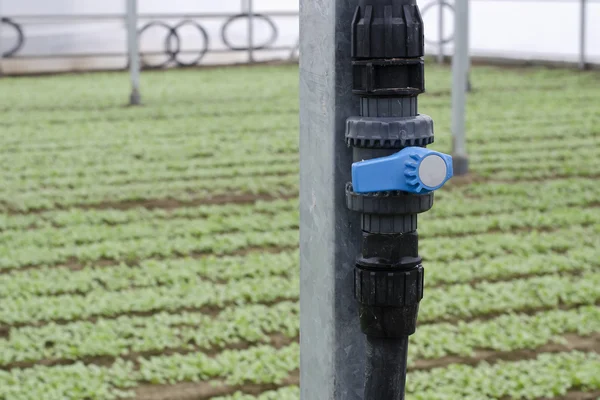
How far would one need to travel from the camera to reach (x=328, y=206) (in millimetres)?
2131

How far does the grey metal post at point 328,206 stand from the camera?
2.06 meters

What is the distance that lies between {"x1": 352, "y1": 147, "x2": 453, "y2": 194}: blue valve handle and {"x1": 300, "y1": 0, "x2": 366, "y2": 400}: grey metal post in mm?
135

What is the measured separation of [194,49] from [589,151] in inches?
491

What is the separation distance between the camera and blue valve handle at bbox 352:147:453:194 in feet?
6.44

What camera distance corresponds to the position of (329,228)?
213 centimetres

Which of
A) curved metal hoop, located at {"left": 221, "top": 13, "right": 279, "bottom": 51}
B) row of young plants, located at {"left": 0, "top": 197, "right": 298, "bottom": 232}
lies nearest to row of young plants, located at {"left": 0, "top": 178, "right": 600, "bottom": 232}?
row of young plants, located at {"left": 0, "top": 197, "right": 298, "bottom": 232}

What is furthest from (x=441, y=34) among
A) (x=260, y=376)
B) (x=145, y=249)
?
(x=260, y=376)

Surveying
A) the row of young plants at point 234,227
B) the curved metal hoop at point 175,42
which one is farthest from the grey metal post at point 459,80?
the curved metal hoop at point 175,42

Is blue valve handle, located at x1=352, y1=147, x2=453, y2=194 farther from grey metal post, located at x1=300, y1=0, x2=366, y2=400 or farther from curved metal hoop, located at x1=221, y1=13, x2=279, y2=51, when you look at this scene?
curved metal hoop, located at x1=221, y1=13, x2=279, y2=51

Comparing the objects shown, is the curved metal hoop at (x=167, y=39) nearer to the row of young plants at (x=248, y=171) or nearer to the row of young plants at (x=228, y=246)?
the row of young plants at (x=248, y=171)

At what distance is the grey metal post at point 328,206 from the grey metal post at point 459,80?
6.38 m

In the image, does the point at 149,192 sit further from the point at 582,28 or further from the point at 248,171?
the point at 582,28

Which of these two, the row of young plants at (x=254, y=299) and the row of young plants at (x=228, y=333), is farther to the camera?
the row of young plants at (x=254, y=299)

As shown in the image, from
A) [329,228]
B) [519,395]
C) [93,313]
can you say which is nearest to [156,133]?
[93,313]
